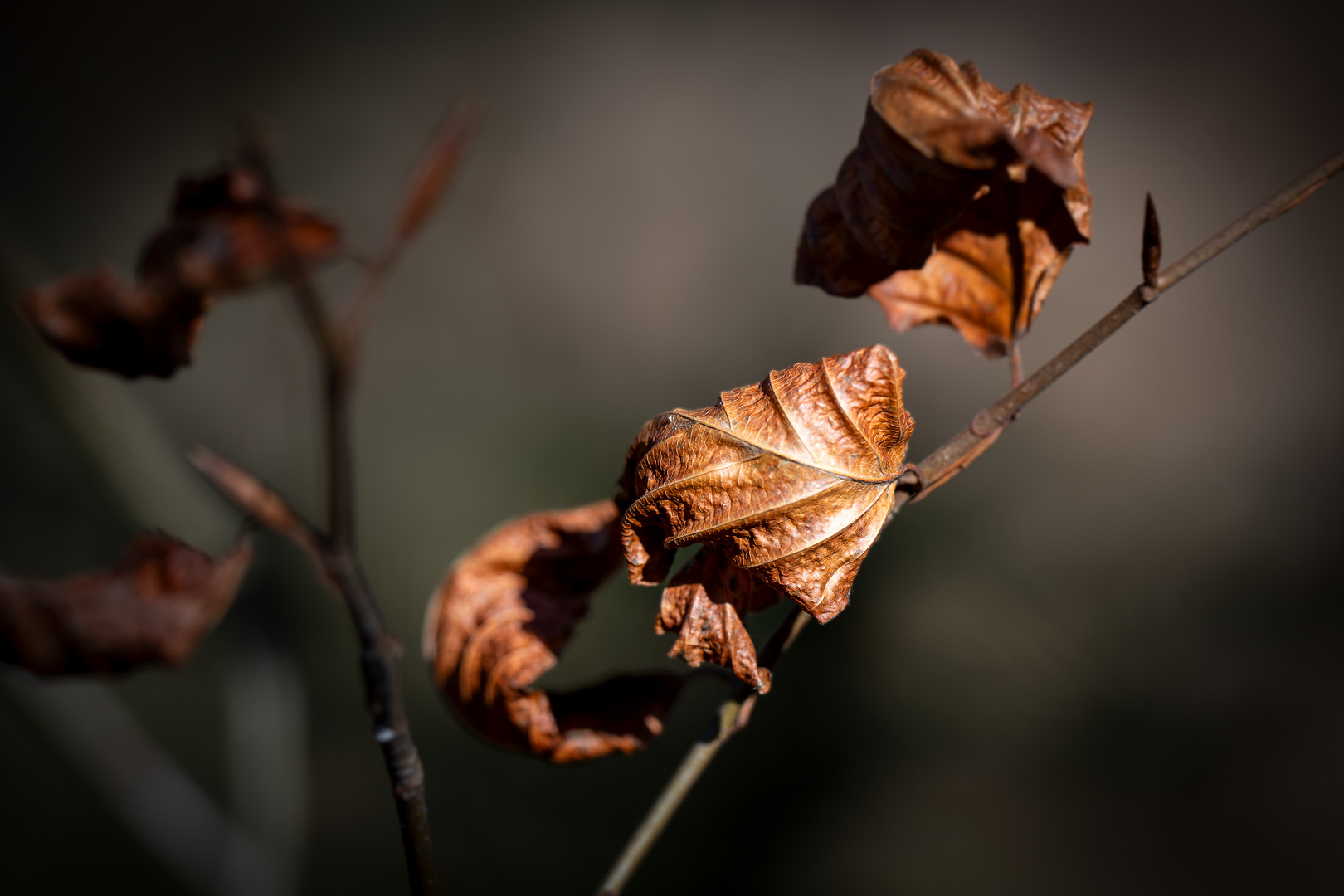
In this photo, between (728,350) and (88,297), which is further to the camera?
(728,350)

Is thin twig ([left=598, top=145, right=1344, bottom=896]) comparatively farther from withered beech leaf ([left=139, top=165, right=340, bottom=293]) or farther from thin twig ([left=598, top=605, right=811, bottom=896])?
withered beech leaf ([left=139, top=165, right=340, bottom=293])

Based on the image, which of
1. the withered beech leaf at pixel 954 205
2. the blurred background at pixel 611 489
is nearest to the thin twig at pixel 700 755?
A: the withered beech leaf at pixel 954 205

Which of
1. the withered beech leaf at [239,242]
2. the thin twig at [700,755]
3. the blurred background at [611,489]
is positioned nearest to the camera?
the withered beech leaf at [239,242]

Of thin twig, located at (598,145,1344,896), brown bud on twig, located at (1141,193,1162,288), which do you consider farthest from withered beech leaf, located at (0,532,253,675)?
brown bud on twig, located at (1141,193,1162,288)

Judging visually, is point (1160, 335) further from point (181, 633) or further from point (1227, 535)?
point (181, 633)

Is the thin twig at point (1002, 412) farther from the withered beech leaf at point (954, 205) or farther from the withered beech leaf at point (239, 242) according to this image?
the withered beech leaf at point (239, 242)

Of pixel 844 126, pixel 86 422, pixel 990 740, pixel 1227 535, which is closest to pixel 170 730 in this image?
pixel 86 422

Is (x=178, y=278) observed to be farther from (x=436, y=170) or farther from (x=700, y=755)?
(x=700, y=755)
